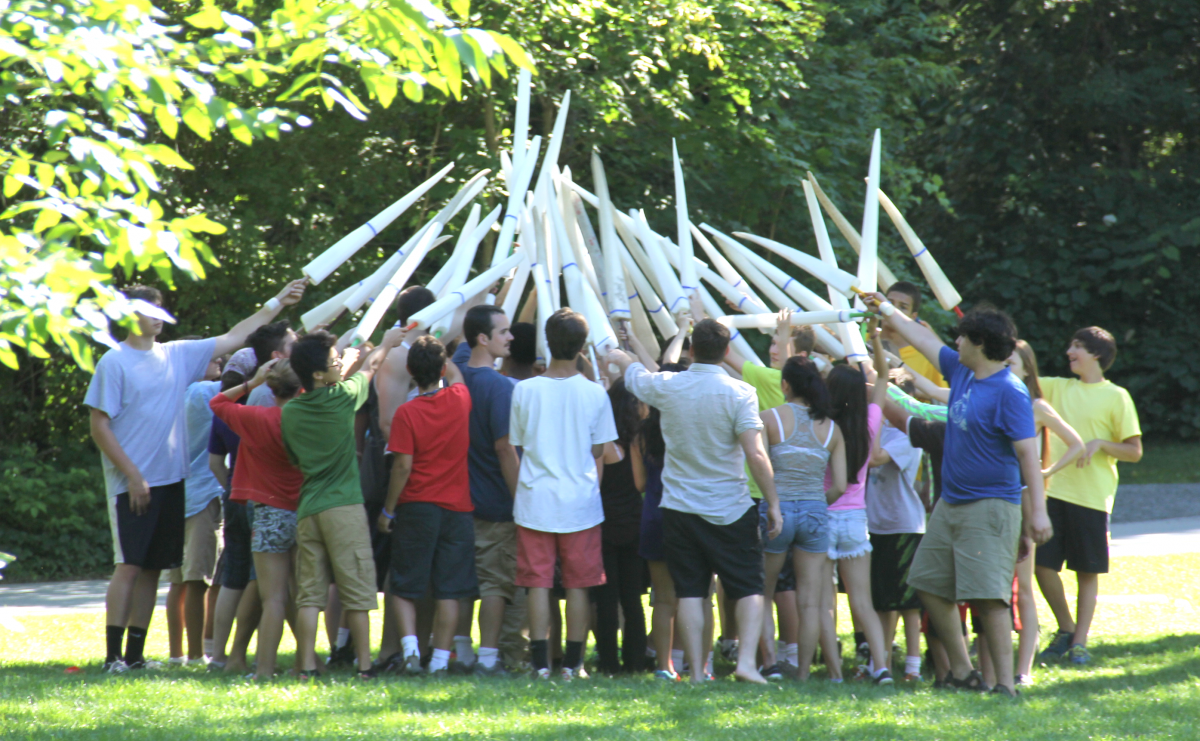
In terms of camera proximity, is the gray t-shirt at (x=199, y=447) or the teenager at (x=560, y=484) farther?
the gray t-shirt at (x=199, y=447)

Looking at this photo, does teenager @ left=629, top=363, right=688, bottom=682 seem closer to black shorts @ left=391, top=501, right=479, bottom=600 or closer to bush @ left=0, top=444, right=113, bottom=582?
black shorts @ left=391, top=501, right=479, bottom=600

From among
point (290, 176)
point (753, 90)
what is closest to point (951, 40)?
point (753, 90)

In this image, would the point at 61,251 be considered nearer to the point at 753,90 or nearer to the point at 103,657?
the point at 103,657

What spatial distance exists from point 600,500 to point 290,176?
221 inches

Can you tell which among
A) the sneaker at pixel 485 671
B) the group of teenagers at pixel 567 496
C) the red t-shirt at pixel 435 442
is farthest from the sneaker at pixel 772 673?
the red t-shirt at pixel 435 442

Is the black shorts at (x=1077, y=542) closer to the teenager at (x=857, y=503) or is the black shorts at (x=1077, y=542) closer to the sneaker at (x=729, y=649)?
the teenager at (x=857, y=503)

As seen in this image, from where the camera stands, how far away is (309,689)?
472 cm

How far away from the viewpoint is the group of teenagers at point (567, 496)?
495 cm

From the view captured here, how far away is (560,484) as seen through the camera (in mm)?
5199

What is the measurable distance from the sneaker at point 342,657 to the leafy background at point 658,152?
2272mm

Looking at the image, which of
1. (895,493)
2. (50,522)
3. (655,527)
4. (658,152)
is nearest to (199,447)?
(655,527)

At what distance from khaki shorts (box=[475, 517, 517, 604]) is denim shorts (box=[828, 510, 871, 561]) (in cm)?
150

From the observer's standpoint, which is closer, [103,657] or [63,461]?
[103,657]

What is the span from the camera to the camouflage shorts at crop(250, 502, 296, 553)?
512cm
